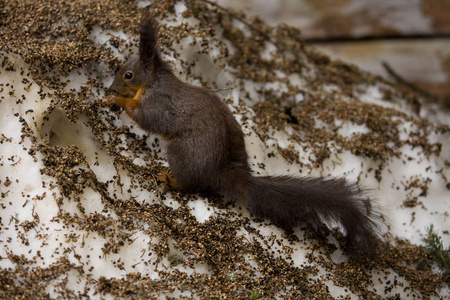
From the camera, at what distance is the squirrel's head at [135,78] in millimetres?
2830

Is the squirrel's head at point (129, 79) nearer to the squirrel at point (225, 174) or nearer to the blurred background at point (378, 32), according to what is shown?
the squirrel at point (225, 174)

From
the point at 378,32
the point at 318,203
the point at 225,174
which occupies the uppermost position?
the point at 225,174

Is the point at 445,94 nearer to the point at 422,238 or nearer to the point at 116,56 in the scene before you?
the point at 422,238

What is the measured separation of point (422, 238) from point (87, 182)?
2.09 metres

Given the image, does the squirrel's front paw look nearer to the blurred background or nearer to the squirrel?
the squirrel

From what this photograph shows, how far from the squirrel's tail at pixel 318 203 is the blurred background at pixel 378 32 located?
291 cm

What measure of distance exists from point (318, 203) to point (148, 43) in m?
1.24

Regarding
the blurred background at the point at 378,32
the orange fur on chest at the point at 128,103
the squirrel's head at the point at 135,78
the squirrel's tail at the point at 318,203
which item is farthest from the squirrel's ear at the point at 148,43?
the blurred background at the point at 378,32

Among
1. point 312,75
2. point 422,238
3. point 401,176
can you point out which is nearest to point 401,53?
point 312,75

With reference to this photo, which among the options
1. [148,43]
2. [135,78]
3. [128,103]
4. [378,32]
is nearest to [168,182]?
[128,103]

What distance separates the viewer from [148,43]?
9.07 ft

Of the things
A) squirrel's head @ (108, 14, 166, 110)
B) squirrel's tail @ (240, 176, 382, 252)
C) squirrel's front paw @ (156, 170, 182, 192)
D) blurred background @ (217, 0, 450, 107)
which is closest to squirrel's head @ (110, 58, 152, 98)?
squirrel's head @ (108, 14, 166, 110)

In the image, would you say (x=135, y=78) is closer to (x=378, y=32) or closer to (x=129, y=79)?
(x=129, y=79)

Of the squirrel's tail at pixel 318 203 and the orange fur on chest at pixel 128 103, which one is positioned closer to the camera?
the squirrel's tail at pixel 318 203
